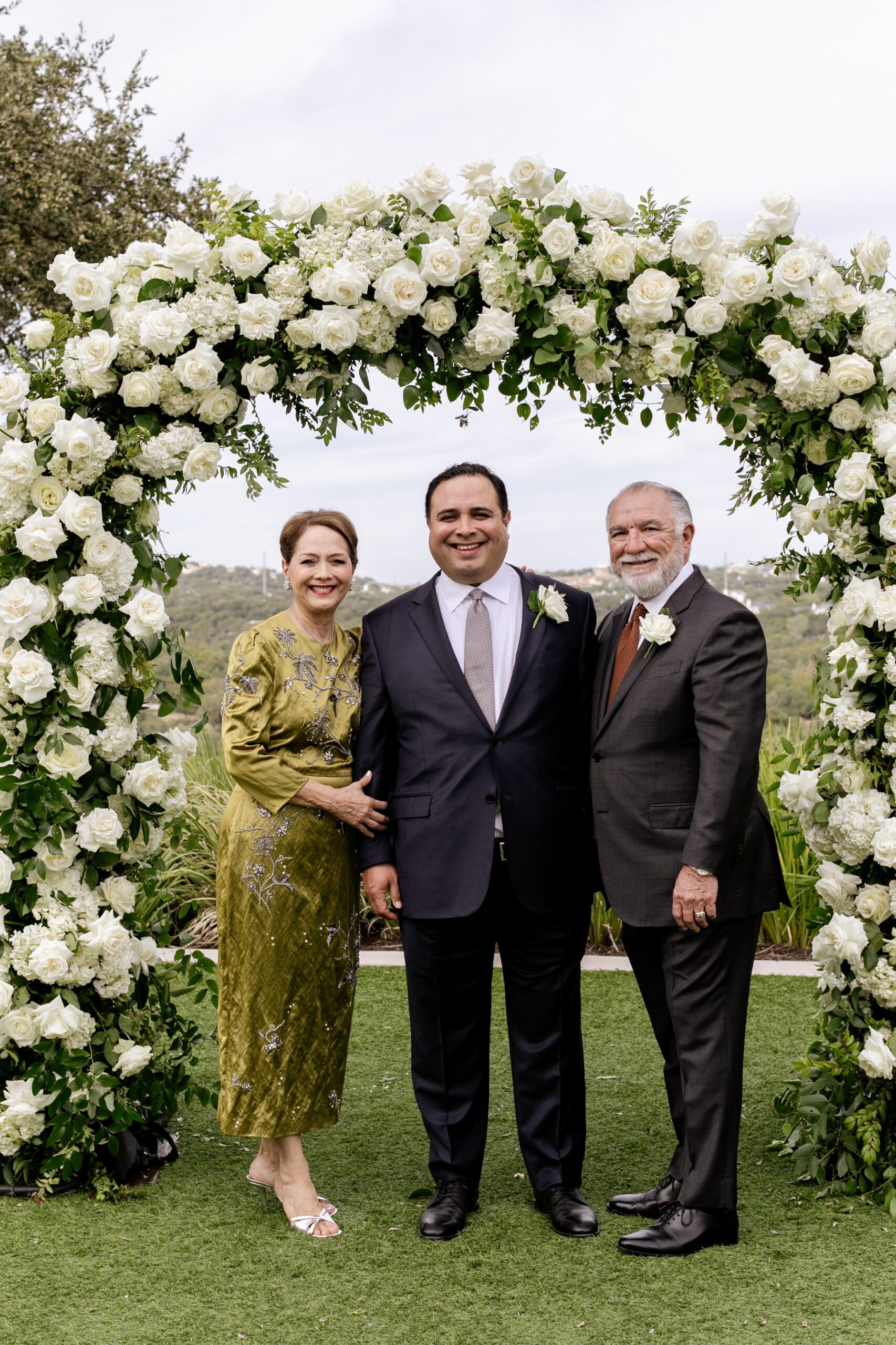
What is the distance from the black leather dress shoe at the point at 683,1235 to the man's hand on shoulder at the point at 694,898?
870 millimetres

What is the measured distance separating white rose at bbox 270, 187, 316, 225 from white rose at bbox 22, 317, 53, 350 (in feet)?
2.77

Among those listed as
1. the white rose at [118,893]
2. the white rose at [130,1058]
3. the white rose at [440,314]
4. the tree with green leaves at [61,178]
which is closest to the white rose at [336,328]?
the white rose at [440,314]

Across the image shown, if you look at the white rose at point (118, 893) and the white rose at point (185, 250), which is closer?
the white rose at point (185, 250)

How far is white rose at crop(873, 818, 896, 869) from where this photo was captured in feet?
12.4

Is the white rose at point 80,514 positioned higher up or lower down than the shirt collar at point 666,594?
higher up

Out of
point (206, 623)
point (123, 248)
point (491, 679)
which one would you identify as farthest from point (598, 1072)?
point (206, 623)

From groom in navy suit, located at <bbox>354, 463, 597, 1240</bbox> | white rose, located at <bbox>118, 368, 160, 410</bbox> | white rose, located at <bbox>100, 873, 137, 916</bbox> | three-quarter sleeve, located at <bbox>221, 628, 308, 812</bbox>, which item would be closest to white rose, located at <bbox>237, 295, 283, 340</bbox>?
white rose, located at <bbox>118, 368, 160, 410</bbox>

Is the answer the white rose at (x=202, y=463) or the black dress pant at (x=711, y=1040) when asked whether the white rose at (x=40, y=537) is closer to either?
the white rose at (x=202, y=463)

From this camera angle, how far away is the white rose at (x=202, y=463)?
3955 millimetres

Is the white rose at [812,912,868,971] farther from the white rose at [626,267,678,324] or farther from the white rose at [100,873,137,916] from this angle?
the white rose at [100,873,137,916]

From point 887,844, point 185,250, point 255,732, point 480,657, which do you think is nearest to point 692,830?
point 887,844

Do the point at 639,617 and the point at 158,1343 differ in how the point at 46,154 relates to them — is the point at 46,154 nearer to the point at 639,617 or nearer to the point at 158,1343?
the point at 639,617

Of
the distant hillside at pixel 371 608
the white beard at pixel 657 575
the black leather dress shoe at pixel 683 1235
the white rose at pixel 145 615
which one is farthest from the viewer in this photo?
the distant hillside at pixel 371 608

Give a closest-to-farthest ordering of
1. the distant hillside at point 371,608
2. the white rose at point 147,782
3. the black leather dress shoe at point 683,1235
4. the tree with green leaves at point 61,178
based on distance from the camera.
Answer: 1. the black leather dress shoe at point 683,1235
2. the white rose at point 147,782
3. the tree with green leaves at point 61,178
4. the distant hillside at point 371,608
